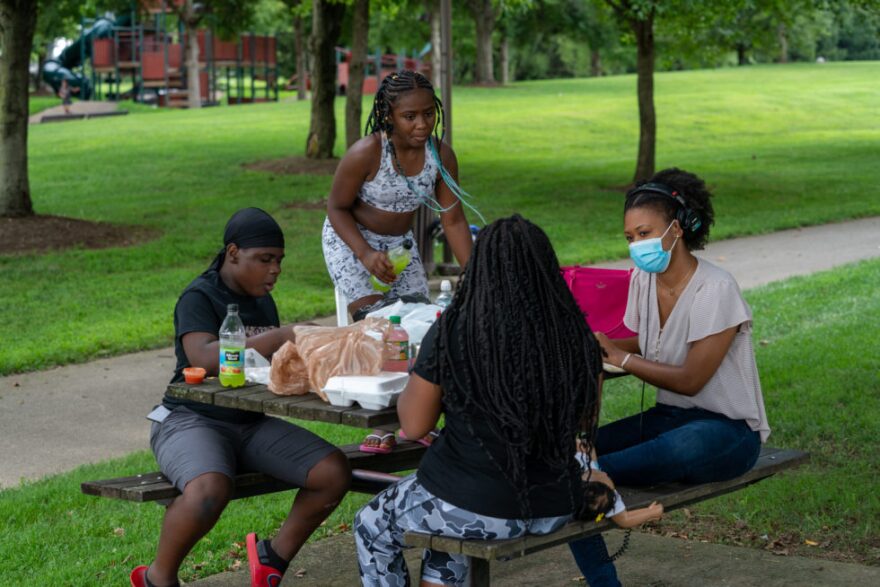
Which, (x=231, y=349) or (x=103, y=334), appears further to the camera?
(x=103, y=334)

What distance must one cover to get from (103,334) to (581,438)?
672 cm

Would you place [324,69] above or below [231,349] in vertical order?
above

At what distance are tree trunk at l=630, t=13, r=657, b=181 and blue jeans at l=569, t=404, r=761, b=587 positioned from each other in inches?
575

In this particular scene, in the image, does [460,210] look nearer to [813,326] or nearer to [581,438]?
[581,438]

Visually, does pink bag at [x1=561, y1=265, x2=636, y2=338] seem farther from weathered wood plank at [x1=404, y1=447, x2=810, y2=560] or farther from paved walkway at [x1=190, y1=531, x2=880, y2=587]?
paved walkway at [x1=190, y1=531, x2=880, y2=587]

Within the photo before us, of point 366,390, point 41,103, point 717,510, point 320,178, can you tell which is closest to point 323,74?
point 320,178

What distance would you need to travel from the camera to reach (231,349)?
14.3ft

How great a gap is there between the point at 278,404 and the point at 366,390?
310mm

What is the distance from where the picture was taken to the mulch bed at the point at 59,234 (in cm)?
1399

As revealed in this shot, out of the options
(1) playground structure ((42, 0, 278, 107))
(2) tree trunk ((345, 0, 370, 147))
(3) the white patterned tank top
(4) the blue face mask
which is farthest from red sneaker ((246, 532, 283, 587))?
(1) playground structure ((42, 0, 278, 107))

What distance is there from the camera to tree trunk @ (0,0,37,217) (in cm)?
1420

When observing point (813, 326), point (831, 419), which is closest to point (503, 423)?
point (831, 419)

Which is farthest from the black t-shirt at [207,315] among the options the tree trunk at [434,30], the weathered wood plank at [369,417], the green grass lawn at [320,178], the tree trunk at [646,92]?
the tree trunk at [434,30]

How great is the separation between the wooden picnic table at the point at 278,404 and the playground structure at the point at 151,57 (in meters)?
43.5
